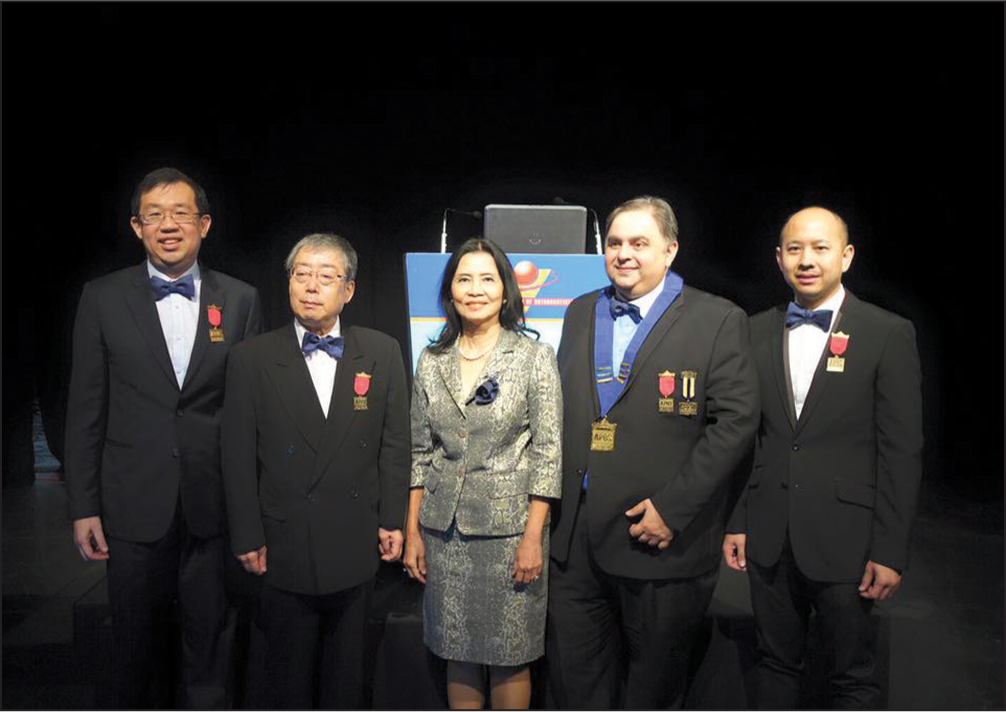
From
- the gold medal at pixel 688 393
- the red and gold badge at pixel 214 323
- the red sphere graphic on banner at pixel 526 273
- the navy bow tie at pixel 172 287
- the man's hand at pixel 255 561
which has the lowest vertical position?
the man's hand at pixel 255 561

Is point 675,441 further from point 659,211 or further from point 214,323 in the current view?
point 214,323

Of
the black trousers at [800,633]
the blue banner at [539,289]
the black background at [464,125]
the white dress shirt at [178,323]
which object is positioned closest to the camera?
the black trousers at [800,633]

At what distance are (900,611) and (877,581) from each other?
1.52m

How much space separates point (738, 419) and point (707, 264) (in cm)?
278

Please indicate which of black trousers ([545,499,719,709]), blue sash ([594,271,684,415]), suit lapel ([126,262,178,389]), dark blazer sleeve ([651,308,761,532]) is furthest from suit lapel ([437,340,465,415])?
suit lapel ([126,262,178,389])

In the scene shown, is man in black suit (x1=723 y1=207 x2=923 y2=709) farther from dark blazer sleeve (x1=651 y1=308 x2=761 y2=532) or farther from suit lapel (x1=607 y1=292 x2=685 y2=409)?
suit lapel (x1=607 y1=292 x2=685 y2=409)

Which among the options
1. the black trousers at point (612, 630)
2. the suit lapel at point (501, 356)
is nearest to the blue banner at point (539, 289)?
the suit lapel at point (501, 356)

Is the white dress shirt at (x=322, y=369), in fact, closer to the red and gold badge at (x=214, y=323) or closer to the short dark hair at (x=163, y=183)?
the red and gold badge at (x=214, y=323)

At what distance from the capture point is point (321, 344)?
8.05 ft

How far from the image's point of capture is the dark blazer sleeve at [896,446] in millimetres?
2391

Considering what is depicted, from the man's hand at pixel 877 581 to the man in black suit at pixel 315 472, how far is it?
Answer: 1496mm

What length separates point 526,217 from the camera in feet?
11.2

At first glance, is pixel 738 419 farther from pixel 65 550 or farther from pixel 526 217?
pixel 65 550

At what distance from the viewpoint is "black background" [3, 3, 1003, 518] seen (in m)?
4.18
